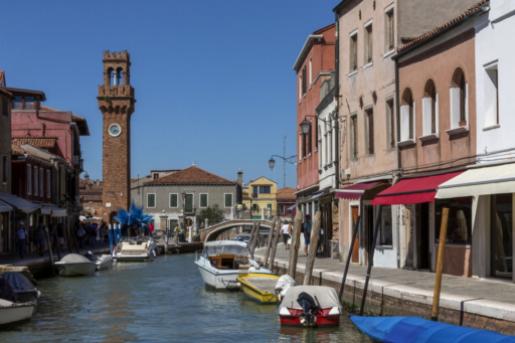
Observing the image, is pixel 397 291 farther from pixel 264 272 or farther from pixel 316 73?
pixel 316 73

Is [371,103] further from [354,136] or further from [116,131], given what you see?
[116,131]

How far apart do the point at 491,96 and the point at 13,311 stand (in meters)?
10.7

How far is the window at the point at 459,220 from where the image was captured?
65.5 feet

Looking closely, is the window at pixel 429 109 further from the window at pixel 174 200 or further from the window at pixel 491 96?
the window at pixel 174 200

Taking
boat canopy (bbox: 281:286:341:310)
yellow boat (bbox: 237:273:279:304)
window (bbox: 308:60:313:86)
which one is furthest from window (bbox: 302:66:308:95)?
boat canopy (bbox: 281:286:341:310)

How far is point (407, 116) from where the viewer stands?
2320cm

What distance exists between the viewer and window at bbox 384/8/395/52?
24356 millimetres

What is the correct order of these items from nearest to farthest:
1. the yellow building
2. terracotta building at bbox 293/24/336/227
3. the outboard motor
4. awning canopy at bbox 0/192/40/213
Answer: the outboard motor → awning canopy at bbox 0/192/40/213 → terracotta building at bbox 293/24/336/227 → the yellow building

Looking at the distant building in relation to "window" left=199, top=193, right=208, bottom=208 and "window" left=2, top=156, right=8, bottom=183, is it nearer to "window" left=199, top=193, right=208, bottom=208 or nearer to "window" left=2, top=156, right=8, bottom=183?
"window" left=199, top=193, right=208, bottom=208

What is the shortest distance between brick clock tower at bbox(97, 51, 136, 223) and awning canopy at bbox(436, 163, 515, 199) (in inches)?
2219

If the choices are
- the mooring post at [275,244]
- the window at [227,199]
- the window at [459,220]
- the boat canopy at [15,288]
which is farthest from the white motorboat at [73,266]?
the window at [227,199]

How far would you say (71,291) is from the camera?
2881 centimetres

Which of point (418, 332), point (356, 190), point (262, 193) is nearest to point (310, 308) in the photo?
point (418, 332)

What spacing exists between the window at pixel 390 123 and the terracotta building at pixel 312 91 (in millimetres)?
8561
